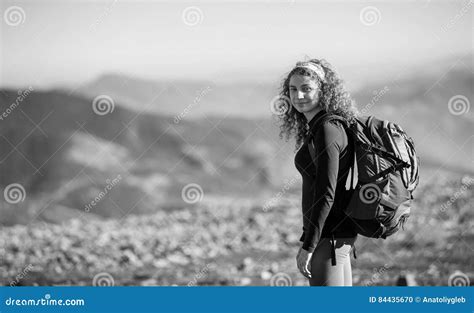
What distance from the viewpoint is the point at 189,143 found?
7.93 metres

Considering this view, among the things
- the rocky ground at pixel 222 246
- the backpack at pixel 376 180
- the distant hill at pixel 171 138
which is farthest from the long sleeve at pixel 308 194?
the distant hill at pixel 171 138

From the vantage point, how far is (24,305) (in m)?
5.07

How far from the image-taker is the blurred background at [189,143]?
21.9 ft

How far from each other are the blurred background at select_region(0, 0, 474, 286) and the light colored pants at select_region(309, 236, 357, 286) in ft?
10.6

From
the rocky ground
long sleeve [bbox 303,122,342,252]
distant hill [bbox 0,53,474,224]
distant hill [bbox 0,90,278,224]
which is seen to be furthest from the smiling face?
distant hill [bbox 0,90,278,224]

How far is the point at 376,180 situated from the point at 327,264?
19.3 inches

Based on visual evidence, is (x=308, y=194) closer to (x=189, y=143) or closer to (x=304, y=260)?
(x=304, y=260)

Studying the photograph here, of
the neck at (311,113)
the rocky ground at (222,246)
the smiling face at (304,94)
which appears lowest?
the rocky ground at (222,246)

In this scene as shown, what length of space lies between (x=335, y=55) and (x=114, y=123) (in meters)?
2.84

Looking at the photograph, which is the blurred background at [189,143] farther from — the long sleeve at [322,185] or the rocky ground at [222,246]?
the long sleeve at [322,185]

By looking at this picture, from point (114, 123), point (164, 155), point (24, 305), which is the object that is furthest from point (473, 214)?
point (24, 305)

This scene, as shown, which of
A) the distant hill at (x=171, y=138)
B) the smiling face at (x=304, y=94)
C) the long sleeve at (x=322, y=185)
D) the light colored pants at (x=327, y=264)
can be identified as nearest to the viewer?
the long sleeve at (x=322, y=185)

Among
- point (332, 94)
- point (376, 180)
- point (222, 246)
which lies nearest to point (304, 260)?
point (376, 180)

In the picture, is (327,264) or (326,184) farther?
(327,264)
